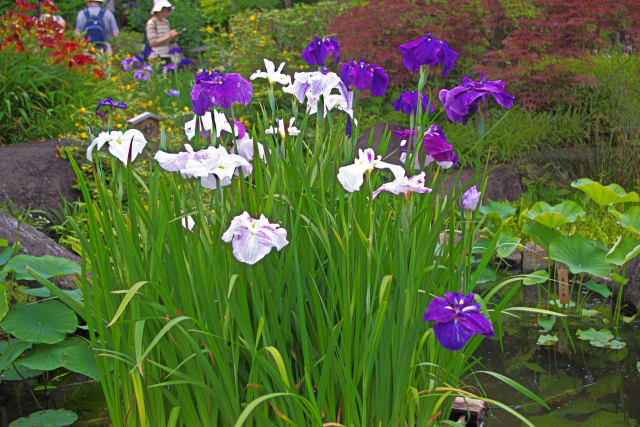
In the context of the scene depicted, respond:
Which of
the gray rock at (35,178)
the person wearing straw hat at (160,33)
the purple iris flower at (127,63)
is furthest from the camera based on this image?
the person wearing straw hat at (160,33)

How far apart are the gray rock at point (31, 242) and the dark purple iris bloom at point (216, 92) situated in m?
1.53

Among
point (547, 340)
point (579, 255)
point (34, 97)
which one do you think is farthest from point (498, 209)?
point (34, 97)

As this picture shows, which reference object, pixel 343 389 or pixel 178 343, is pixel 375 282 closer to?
pixel 343 389

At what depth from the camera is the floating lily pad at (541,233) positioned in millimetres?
3322

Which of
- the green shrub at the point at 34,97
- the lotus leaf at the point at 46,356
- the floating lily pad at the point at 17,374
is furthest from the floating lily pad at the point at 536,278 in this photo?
the green shrub at the point at 34,97

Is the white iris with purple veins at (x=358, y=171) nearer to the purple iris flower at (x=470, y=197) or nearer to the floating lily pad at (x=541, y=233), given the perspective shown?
the purple iris flower at (x=470, y=197)

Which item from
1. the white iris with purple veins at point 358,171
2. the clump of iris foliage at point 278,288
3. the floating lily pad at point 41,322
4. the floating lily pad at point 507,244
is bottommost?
the floating lily pad at point 507,244

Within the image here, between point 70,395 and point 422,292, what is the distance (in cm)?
157

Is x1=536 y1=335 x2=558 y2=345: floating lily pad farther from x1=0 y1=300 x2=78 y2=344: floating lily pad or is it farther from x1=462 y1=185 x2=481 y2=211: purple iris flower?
x1=0 y1=300 x2=78 y2=344: floating lily pad

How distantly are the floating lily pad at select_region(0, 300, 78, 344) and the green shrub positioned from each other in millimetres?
3448

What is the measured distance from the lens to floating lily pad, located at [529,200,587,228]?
3275 mm

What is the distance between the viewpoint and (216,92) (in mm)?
1665

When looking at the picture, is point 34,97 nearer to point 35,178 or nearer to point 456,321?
point 35,178

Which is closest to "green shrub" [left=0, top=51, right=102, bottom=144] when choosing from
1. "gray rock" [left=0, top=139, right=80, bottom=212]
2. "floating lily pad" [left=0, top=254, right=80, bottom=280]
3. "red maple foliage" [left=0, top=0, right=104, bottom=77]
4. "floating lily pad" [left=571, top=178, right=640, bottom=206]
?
"red maple foliage" [left=0, top=0, right=104, bottom=77]
